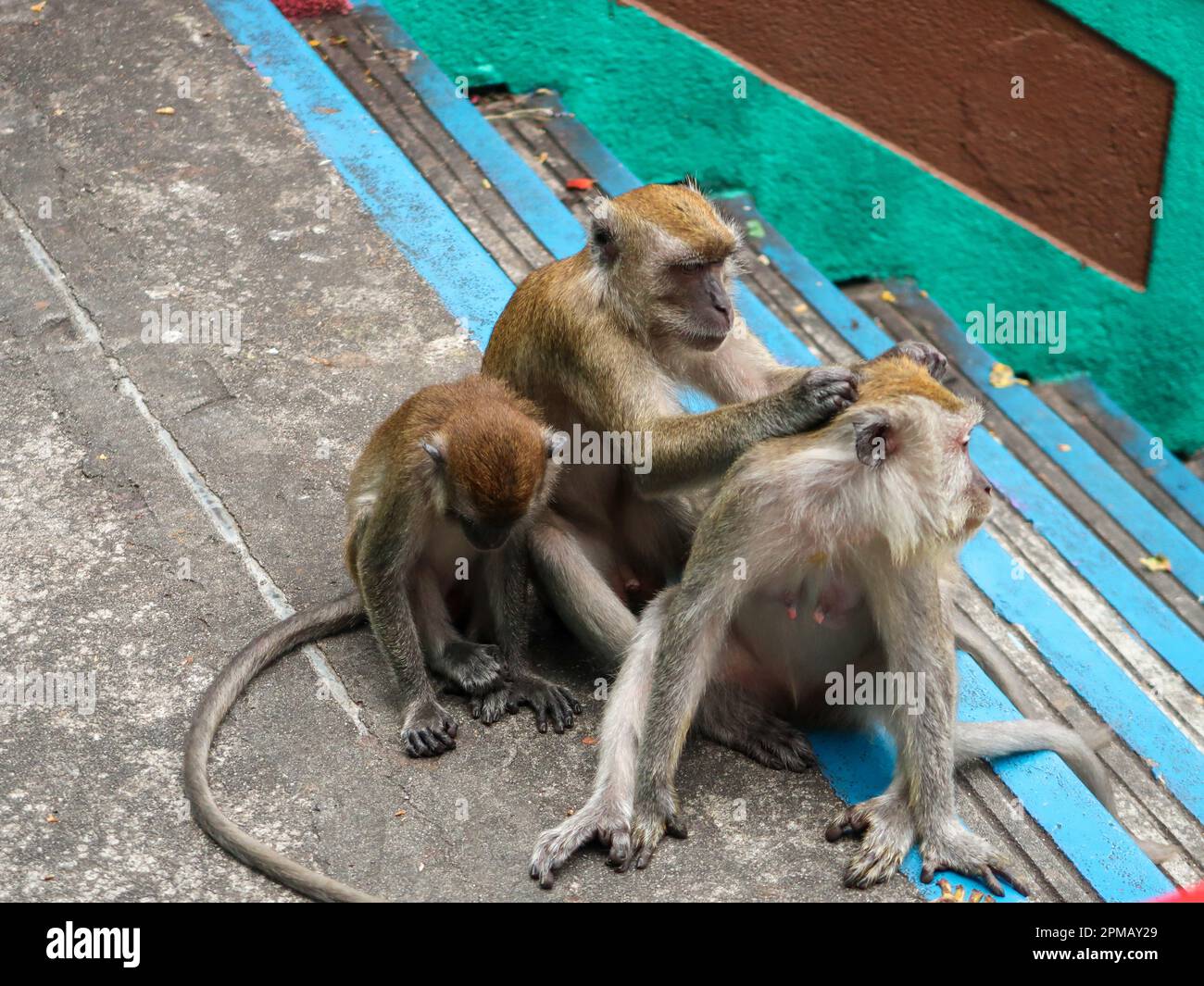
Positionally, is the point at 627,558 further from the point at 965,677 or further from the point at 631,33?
the point at 631,33

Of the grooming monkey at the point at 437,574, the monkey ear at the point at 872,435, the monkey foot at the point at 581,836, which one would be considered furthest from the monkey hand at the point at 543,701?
the monkey ear at the point at 872,435

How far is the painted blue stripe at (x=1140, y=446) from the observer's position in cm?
1016

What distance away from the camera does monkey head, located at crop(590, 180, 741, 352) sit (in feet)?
18.2

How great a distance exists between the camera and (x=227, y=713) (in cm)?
556

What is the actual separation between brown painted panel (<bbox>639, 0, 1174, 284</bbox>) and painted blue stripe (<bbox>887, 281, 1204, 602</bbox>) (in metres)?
1.08


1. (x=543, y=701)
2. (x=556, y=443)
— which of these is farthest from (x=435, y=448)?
(x=543, y=701)

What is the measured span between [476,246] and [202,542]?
2.57 metres

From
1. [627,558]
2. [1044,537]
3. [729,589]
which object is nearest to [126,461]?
[627,558]

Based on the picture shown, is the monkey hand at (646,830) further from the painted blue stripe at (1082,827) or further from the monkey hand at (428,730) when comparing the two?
the painted blue stripe at (1082,827)

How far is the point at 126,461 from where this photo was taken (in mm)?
6664

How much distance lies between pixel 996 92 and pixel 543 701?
6.82m

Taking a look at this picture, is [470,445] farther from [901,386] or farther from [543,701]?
[901,386]

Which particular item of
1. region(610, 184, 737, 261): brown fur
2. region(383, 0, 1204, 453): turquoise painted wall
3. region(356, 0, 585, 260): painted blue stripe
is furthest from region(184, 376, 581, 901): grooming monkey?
region(383, 0, 1204, 453): turquoise painted wall

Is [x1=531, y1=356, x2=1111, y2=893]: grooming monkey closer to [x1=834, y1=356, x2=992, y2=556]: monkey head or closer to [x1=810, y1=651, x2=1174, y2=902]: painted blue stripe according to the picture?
[x1=834, y1=356, x2=992, y2=556]: monkey head
